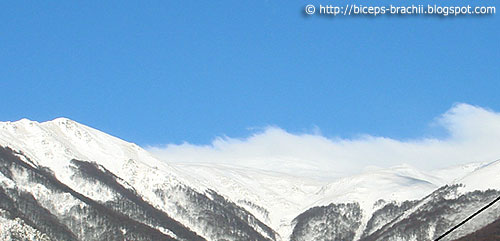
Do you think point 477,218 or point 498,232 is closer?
point 477,218

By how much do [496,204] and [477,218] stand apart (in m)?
0.60

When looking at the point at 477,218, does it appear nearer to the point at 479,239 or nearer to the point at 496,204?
the point at 496,204

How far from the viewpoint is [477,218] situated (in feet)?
59.5

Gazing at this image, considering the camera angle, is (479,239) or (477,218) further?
(479,239)

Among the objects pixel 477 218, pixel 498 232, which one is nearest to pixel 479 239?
pixel 498 232

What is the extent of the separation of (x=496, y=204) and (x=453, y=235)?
1549 mm

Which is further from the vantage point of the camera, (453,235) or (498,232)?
(498,232)

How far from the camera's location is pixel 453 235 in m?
17.5

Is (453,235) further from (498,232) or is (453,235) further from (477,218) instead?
(498,232)

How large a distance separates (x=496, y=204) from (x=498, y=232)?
4.36 feet

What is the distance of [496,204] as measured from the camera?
60.2 feet

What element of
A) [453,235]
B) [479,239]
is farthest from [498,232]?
[453,235]

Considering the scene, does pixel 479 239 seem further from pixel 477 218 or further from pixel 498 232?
pixel 477 218

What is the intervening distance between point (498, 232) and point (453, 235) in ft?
8.05
